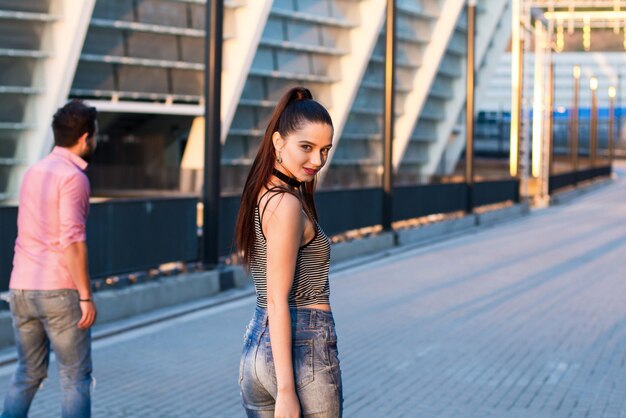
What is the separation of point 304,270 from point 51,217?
250 centimetres

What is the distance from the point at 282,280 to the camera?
402 centimetres

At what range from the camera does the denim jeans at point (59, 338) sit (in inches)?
248

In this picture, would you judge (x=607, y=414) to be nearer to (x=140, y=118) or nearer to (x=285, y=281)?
(x=285, y=281)

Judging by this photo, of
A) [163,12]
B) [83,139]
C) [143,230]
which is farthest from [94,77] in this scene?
[83,139]

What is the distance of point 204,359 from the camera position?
10883 millimetres

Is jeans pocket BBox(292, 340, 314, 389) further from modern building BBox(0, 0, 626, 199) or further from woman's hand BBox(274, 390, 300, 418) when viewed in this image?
modern building BBox(0, 0, 626, 199)

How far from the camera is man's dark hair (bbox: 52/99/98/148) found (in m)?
6.29

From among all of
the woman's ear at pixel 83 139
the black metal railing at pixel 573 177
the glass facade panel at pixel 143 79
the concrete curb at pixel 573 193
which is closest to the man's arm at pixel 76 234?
the woman's ear at pixel 83 139

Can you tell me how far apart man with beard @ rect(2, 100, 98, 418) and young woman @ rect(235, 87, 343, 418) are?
2230 millimetres

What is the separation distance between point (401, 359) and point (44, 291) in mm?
5134

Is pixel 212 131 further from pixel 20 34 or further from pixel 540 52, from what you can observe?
pixel 540 52

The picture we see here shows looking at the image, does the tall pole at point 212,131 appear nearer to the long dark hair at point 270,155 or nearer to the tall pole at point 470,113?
the long dark hair at point 270,155

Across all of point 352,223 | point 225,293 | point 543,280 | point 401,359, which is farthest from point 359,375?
point 352,223

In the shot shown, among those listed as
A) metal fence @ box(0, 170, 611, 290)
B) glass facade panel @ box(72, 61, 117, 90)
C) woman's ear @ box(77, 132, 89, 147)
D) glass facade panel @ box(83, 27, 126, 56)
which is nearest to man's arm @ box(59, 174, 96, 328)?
woman's ear @ box(77, 132, 89, 147)
